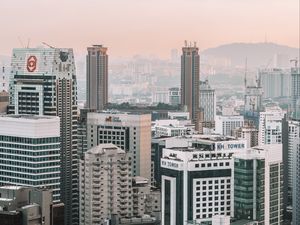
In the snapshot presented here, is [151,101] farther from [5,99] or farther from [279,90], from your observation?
[5,99]

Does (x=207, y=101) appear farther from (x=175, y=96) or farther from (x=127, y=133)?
(x=127, y=133)

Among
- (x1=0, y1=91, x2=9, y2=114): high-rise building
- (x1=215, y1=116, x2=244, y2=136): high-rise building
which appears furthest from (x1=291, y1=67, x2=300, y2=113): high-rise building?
(x1=0, y1=91, x2=9, y2=114): high-rise building

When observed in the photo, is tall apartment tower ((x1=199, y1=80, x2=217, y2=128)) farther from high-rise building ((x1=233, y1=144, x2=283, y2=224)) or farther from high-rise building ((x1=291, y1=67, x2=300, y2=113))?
high-rise building ((x1=233, y1=144, x2=283, y2=224))

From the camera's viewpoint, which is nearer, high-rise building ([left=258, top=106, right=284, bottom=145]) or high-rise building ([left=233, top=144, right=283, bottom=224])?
high-rise building ([left=233, top=144, right=283, bottom=224])

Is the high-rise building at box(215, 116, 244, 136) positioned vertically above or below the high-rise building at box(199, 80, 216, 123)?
below

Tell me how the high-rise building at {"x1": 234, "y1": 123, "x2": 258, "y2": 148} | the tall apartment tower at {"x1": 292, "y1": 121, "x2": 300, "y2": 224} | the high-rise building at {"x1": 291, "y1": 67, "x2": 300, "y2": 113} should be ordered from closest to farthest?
the tall apartment tower at {"x1": 292, "y1": 121, "x2": 300, "y2": 224} → the high-rise building at {"x1": 234, "y1": 123, "x2": 258, "y2": 148} → the high-rise building at {"x1": 291, "y1": 67, "x2": 300, "y2": 113}

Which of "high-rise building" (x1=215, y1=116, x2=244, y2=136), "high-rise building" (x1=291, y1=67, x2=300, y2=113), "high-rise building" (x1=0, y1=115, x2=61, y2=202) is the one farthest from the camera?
"high-rise building" (x1=291, y1=67, x2=300, y2=113)

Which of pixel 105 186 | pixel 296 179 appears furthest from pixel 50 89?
pixel 296 179
